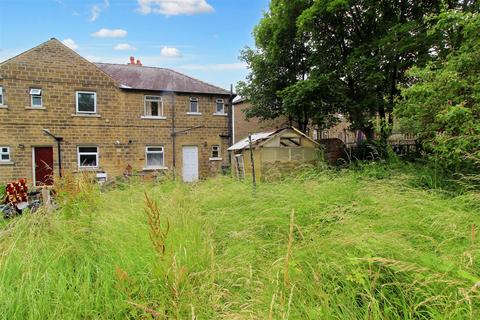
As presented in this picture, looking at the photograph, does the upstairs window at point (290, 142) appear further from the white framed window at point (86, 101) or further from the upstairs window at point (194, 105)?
the white framed window at point (86, 101)

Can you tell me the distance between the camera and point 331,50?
1219 cm

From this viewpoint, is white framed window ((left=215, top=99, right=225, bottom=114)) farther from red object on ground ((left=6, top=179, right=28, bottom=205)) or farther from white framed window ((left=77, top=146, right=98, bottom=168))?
red object on ground ((left=6, top=179, right=28, bottom=205))

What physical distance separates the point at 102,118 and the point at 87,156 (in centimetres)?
199

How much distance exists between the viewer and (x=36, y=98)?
560 inches

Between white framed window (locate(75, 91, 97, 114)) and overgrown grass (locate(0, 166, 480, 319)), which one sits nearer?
overgrown grass (locate(0, 166, 480, 319))

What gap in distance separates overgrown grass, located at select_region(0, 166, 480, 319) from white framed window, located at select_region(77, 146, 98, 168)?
12167 millimetres

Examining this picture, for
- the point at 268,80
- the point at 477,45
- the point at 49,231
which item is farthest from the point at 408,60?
the point at 49,231

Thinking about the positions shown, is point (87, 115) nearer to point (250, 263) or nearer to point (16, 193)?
point (16, 193)

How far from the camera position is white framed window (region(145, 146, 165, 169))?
16.4 m

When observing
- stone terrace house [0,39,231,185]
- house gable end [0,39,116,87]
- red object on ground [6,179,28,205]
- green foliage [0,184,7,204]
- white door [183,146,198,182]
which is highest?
house gable end [0,39,116,87]

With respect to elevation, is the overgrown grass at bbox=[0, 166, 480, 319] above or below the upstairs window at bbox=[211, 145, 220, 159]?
below

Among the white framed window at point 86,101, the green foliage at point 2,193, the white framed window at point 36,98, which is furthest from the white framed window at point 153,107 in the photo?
the green foliage at point 2,193

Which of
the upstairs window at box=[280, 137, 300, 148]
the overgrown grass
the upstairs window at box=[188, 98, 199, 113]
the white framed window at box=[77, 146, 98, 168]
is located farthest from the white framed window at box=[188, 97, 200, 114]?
the overgrown grass

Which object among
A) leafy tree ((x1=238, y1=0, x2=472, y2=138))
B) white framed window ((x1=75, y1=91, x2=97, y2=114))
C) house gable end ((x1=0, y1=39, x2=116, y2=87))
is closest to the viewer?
leafy tree ((x1=238, y1=0, x2=472, y2=138))
